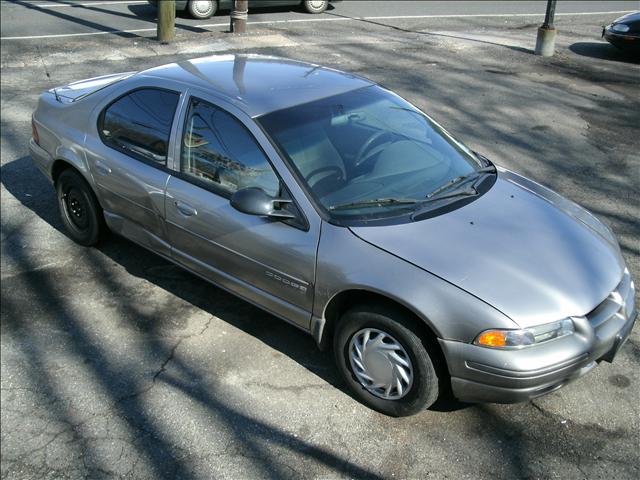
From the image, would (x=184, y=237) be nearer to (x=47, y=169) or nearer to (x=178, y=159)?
(x=178, y=159)

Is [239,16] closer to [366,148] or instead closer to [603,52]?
[603,52]

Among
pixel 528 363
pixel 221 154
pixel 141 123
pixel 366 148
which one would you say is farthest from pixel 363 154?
pixel 141 123

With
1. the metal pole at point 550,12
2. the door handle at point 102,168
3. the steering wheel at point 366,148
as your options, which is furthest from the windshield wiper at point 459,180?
the metal pole at point 550,12

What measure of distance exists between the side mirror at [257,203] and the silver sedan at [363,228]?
0.04ft

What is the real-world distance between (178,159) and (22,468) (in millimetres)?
2178

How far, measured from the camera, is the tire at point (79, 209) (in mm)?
5992

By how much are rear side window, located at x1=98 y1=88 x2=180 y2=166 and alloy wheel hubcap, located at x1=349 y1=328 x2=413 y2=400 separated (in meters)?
1.99

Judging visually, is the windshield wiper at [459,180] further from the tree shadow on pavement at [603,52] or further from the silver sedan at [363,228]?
the tree shadow on pavement at [603,52]

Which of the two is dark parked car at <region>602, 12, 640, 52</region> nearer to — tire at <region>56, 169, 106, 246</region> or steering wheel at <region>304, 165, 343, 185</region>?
steering wheel at <region>304, 165, 343, 185</region>

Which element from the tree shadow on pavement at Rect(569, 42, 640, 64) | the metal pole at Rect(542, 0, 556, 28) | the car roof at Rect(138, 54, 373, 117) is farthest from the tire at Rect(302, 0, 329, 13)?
the car roof at Rect(138, 54, 373, 117)

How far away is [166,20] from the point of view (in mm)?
13727

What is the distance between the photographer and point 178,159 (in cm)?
504

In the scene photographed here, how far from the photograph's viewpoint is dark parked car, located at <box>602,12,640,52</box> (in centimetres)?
1247

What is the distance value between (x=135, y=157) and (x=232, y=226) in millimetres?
1200
